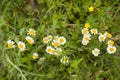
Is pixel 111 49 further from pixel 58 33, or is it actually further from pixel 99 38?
pixel 58 33

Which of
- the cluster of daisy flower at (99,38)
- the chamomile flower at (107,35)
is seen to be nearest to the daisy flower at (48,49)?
the cluster of daisy flower at (99,38)

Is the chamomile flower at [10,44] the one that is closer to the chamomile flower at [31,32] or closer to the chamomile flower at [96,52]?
the chamomile flower at [31,32]

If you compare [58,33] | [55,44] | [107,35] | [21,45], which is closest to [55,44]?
[55,44]

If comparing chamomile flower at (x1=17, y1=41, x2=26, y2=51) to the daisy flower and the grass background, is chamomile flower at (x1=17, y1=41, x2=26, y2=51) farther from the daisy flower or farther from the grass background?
the daisy flower

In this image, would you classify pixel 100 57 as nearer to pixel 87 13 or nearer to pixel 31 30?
pixel 87 13

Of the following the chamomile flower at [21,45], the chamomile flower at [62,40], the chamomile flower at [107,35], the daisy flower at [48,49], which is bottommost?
the daisy flower at [48,49]
